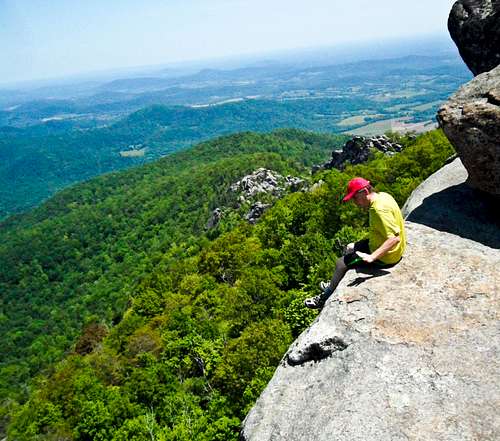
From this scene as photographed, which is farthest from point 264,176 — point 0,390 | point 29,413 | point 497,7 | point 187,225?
point 497,7

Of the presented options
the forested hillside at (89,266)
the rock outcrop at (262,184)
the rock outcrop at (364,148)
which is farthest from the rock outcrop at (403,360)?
the rock outcrop at (262,184)

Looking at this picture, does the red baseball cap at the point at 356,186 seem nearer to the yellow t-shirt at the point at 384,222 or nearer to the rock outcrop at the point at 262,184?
the yellow t-shirt at the point at 384,222

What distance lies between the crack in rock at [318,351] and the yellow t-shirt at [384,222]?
304cm

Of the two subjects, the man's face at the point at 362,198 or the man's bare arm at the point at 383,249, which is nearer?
the man's bare arm at the point at 383,249

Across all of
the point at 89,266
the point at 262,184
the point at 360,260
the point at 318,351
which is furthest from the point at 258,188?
the point at 318,351

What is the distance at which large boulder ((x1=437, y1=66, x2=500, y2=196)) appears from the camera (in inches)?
498

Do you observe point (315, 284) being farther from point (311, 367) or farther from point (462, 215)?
point (311, 367)

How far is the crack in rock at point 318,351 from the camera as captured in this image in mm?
10578

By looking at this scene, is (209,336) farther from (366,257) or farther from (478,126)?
(478,126)

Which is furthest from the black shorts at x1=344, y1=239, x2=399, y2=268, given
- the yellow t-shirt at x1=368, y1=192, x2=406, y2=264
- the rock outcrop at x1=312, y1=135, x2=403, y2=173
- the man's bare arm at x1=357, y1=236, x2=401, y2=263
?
the rock outcrop at x1=312, y1=135, x2=403, y2=173

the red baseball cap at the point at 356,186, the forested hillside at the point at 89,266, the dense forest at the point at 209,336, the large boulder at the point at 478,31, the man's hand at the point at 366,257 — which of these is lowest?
the forested hillside at the point at 89,266

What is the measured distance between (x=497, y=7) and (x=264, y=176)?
467 feet

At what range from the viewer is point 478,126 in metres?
12.9

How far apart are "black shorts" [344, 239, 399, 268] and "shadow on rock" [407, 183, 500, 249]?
9.07 feet
